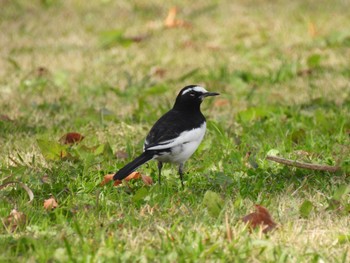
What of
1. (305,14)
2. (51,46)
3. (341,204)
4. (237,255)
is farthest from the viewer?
(305,14)

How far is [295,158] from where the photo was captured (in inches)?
215

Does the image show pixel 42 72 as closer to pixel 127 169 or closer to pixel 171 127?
pixel 171 127

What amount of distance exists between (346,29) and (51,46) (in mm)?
4054

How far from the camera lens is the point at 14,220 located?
4.11 m

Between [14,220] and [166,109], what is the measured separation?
332cm

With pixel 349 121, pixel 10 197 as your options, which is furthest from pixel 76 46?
pixel 10 197

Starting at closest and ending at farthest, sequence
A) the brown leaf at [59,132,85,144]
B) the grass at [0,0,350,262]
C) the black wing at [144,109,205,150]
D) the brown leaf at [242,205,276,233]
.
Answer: the grass at [0,0,350,262]
the brown leaf at [242,205,276,233]
the black wing at [144,109,205,150]
the brown leaf at [59,132,85,144]

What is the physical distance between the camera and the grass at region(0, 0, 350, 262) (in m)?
3.87

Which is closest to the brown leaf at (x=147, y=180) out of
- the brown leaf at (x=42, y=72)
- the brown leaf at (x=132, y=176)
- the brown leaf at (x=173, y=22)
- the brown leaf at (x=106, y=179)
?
the brown leaf at (x=132, y=176)

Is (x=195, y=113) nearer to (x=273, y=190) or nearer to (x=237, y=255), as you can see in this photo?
(x=273, y=190)

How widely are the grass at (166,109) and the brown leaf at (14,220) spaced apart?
0.05m

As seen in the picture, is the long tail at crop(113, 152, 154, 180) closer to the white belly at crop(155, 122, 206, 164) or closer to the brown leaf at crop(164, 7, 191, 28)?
the white belly at crop(155, 122, 206, 164)

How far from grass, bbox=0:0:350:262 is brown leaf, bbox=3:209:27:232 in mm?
46

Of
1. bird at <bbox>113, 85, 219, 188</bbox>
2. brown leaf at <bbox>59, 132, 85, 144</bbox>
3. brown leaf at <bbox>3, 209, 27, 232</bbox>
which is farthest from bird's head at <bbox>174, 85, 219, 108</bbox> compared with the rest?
brown leaf at <bbox>3, 209, 27, 232</bbox>
